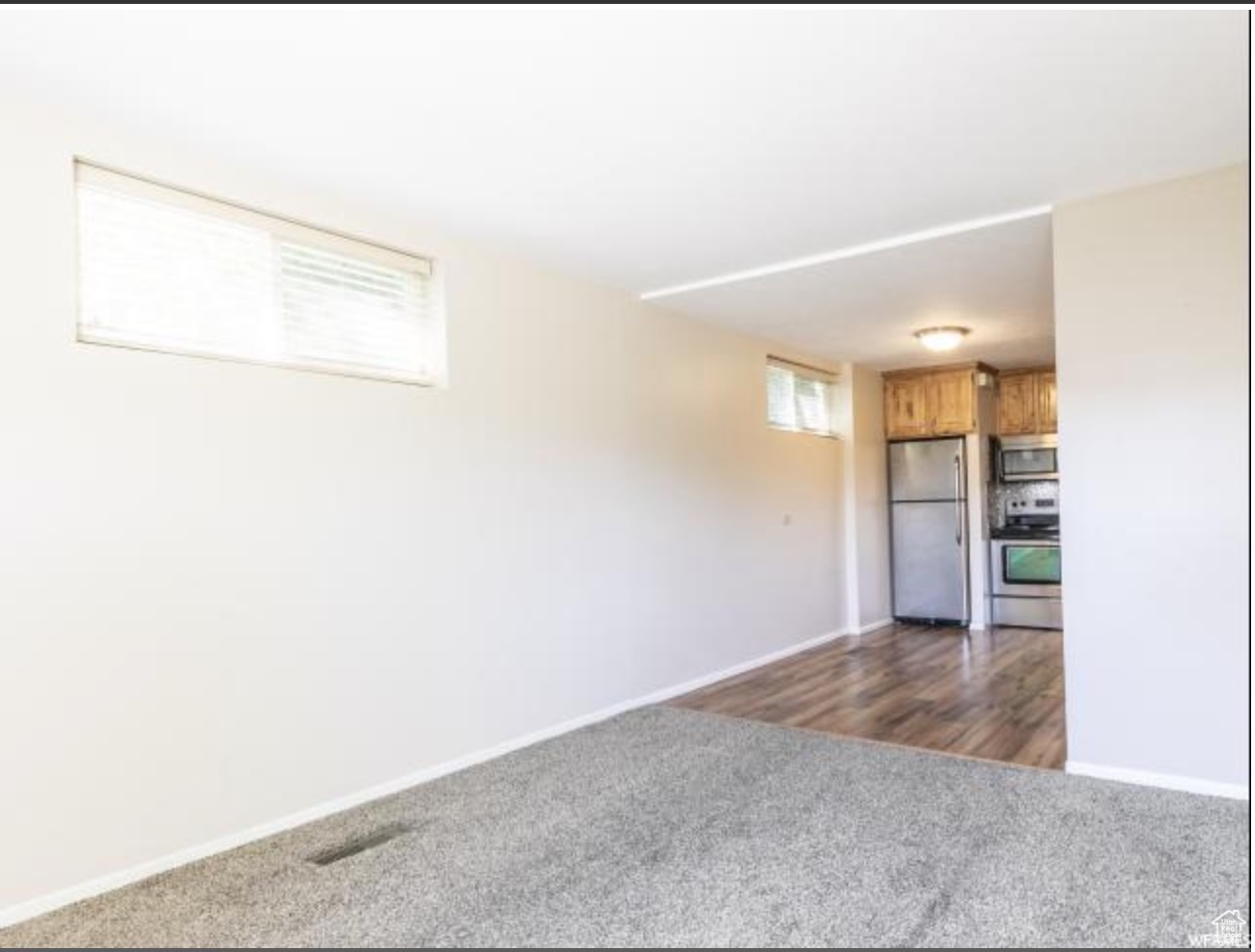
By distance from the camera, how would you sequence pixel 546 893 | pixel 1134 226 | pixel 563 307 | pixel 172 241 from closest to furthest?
1. pixel 546 893
2. pixel 172 241
3. pixel 1134 226
4. pixel 563 307

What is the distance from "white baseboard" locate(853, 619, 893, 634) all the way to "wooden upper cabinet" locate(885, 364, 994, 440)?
5.70 feet

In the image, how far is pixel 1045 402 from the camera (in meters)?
7.27

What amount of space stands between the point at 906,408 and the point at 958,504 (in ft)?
3.35

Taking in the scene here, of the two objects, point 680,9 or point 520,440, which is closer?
point 680,9

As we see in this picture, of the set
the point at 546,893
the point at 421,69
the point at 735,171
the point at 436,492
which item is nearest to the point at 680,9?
the point at 421,69

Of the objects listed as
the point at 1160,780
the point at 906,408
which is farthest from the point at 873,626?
the point at 1160,780

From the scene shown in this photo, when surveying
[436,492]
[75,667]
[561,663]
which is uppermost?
[436,492]

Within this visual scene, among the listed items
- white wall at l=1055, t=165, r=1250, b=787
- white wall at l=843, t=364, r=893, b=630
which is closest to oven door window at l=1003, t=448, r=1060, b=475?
white wall at l=843, t=364, r=893, b=630

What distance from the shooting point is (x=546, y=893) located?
2.43m

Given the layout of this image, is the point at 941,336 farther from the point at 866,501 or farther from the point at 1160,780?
the point at 1160,780

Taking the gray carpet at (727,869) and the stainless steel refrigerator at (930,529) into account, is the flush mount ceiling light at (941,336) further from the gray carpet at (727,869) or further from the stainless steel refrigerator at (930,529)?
the gray carpet at (727,869)

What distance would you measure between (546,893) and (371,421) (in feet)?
6.45

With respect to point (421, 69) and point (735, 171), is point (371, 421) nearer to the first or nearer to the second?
point (421, 69)

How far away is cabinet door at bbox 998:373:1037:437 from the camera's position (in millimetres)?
7352
